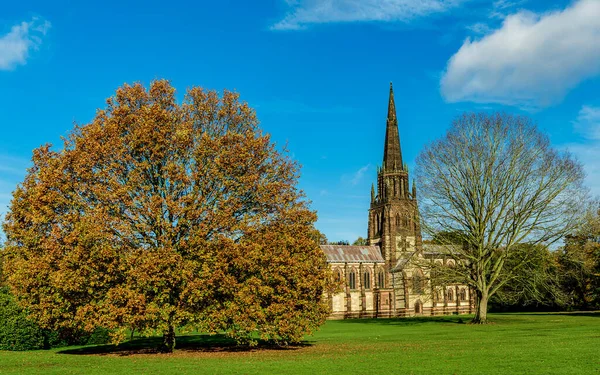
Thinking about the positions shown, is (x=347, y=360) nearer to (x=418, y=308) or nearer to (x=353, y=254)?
(x=353, y=254)

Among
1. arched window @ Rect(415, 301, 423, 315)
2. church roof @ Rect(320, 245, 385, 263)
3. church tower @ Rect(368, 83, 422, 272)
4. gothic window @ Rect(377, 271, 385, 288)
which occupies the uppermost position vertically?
church tower @ Rect(368, 83, 422, 272)

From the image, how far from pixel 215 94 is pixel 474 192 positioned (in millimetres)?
25428

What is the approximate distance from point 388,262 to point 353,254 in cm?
591

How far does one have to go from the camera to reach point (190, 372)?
18688mm

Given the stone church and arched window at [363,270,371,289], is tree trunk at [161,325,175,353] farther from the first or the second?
arched window at [363,270,371,289]

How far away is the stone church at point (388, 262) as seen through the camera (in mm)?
86438

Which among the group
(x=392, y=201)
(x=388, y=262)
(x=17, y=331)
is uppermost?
(x=392, y=201)

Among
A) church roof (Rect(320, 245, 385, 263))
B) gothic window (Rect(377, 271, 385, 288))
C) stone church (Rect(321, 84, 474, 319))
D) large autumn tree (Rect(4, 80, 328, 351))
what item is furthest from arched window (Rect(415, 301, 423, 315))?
large autumn tree (Rect(4, 80, 328, 351))

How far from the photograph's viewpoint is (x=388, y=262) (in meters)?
88.9

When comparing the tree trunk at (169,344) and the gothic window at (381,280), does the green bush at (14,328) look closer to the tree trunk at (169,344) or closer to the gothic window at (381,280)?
the tree trunk at (169,344)

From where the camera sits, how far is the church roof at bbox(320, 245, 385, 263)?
88.1m

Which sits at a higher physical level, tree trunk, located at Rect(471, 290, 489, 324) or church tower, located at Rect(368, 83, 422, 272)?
church tower, located at Rect(368, 83, 422, 272)

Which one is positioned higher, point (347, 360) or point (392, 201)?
point (392, 201)

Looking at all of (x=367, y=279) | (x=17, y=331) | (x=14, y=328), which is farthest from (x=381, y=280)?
(x=14, y=328)
